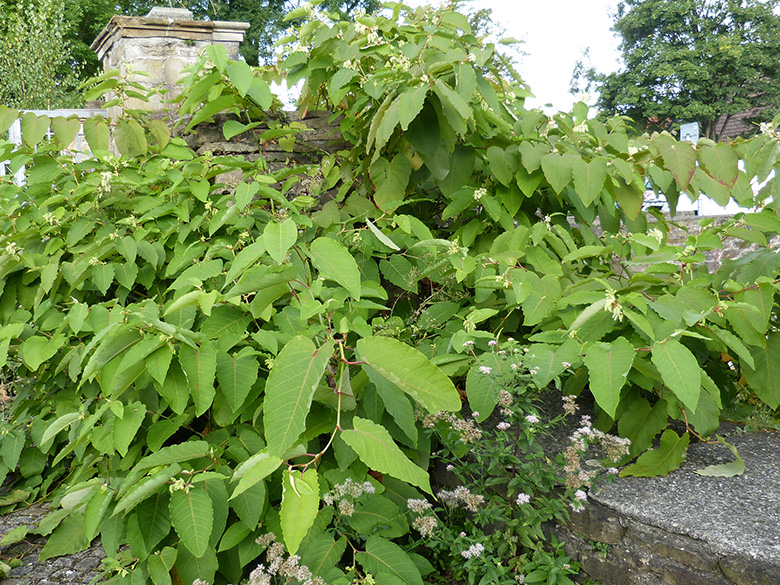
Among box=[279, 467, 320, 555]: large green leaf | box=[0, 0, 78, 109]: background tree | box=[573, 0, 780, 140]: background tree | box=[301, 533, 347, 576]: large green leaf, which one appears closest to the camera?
box=[279, 467, 320, 555]: large green leaf

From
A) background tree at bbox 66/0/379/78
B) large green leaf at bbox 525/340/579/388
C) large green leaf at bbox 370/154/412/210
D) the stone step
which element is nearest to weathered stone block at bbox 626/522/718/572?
the stone step

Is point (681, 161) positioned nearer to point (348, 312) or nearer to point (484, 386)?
point (484, 386)

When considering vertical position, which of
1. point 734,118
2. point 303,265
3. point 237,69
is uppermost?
point 237,69

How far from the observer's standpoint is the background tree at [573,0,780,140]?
20.5m

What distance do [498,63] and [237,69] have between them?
1.14 metres

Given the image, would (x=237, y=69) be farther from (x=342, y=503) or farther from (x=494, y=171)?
(x=342, y=503)

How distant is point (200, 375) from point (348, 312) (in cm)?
47

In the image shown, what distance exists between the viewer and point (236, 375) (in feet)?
5.05

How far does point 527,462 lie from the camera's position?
60.0 inches

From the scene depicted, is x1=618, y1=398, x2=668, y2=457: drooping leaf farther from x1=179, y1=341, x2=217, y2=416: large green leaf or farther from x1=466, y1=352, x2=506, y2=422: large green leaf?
x1=179, y1=341, x2=217, y2=416: large green leaf

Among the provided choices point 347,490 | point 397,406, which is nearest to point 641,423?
point 397,406

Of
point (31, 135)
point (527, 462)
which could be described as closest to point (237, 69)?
point (31, 135)

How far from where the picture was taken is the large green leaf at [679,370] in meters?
1.29

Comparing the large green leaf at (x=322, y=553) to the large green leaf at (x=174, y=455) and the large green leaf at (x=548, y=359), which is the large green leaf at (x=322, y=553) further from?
the large green leaf at (x=548, y=359)
